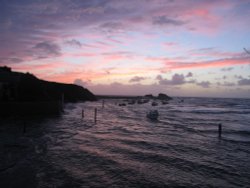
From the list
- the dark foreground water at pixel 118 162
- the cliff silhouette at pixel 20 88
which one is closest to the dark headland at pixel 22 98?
the cliff silhouette at pixel 20 88

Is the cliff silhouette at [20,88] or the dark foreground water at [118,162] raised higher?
the cliff silhouette at [20,88]

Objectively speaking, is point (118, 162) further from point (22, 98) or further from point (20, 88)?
point (20, 88)

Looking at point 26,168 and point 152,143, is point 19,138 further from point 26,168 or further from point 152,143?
point 152,143

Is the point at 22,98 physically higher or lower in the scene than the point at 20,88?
lower

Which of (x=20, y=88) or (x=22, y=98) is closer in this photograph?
(x=22, y=98)

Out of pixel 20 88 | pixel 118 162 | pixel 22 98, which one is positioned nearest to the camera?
pixel 118 162

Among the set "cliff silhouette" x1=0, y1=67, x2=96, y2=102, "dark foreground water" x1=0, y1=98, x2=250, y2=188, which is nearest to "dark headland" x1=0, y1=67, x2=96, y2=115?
"cliff silhouette" x1=0, y1=67, x2=96, y2=102

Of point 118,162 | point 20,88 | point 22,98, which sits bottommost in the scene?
point 118,162

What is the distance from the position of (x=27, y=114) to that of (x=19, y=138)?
17.6 metres

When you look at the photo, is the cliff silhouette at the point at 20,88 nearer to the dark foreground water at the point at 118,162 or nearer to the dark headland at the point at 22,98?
the dark headland at the point at 22,98

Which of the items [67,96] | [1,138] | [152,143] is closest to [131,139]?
[152,143]

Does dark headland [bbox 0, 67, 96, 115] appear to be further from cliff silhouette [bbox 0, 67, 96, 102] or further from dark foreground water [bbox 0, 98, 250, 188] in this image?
dark foreground water [bbox 0, 98, 250, 188]

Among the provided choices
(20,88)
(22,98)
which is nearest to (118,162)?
(22,98)

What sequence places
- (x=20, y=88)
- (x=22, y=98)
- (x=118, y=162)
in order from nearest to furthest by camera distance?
(x=118, y=162), (x=22, y=98), (x=20, y=88)
